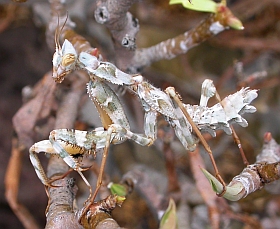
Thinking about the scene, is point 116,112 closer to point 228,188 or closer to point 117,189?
point 117,189

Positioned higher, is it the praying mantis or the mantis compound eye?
the mantis compound eye

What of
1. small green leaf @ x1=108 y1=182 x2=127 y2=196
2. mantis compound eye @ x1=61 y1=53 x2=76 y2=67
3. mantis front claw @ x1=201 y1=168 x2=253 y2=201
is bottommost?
small green leaf @ x1=108 y1=182 x2=127 y2=196

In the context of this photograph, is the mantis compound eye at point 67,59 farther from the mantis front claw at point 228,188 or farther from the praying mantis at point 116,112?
the mantis front claw at point 228,188

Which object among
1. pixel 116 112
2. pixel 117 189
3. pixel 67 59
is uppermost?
pixel 67 59

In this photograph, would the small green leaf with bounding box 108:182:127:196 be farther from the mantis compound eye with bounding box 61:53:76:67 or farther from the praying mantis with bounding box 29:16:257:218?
the mantis compound eye with bounding box 61:53:76:67

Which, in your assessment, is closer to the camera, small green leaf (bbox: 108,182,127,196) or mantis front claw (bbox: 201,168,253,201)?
mantis front claw (bbox: 201,168,253,201)

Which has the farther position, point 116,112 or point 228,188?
point 116,112

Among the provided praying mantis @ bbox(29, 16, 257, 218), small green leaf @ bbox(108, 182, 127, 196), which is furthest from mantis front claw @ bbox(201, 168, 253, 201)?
small green leaf @ bbox(108, 182, 127, 196)

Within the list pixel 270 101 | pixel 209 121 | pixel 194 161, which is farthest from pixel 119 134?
pixel 270 101

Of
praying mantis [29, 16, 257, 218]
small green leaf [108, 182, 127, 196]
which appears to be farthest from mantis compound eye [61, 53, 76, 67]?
small green leaf [108, 182, 127, 196]

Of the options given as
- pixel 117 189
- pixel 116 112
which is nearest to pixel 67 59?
pixel 116 112
